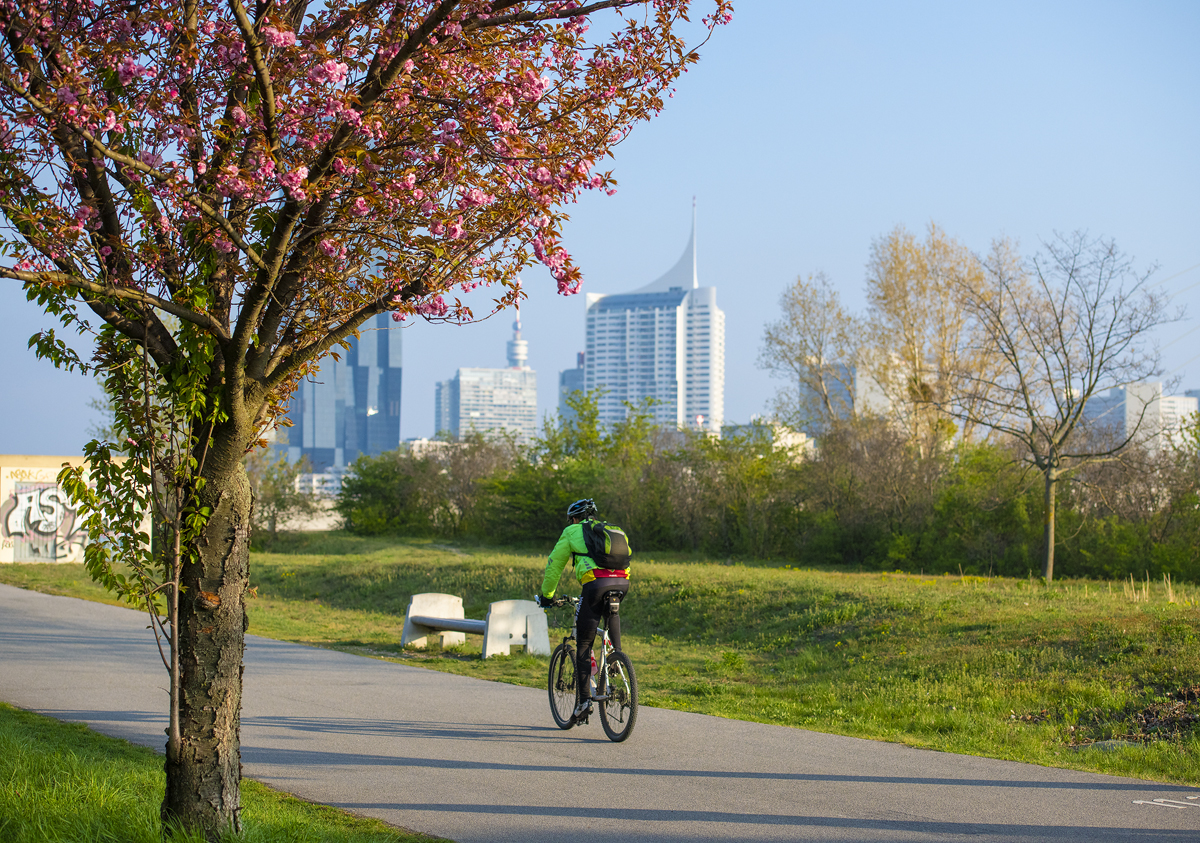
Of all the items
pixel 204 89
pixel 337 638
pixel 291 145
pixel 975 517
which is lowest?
pixel 337 638

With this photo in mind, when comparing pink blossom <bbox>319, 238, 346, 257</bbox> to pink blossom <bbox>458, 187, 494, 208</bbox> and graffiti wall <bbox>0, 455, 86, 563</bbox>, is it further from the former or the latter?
graffiti wall <bbox>0, 455, 86, 563</bbox>

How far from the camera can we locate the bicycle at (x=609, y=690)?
8.10 metres

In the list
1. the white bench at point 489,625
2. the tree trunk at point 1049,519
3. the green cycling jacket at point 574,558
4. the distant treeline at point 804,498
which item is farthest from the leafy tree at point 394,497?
the green cycling jacket at point 574,558

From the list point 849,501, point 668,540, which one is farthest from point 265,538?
point 849,501

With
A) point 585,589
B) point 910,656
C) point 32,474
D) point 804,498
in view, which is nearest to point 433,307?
point 585,589

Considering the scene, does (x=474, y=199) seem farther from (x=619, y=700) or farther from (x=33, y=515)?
(x=33, y=515)

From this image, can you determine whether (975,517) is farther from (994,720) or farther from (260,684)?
(260,684)

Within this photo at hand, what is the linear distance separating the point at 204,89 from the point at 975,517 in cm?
2670

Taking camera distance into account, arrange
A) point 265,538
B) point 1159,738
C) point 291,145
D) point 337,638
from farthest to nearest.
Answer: point 265,538 < point 337,638 < point 1159,738 < point 291,145

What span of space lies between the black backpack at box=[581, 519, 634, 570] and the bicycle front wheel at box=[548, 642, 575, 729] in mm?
968

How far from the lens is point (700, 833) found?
18.5ft

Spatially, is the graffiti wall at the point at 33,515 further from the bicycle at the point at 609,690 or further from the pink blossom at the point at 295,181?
the pink blossom at the point at 295,181

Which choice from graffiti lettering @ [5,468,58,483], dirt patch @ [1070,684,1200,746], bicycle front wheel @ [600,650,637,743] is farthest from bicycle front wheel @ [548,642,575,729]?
graffiti lettering @ [5,468,58,483]

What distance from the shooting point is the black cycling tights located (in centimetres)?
835
